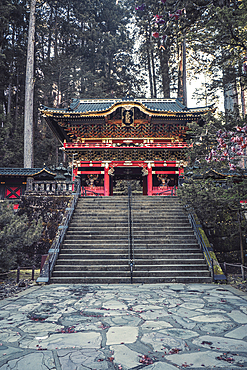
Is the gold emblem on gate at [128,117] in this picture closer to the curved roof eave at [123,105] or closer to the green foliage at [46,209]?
the curved roof eave at [123,105]

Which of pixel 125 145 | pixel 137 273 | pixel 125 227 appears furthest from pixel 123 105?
pixel 137 273

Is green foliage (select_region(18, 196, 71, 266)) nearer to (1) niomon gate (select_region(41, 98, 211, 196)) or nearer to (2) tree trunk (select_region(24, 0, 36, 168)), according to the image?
(1) niomon gate (select_region(41, 98, 211, 196))

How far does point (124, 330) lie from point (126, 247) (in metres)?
4.95

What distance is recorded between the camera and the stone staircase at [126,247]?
7594 mm

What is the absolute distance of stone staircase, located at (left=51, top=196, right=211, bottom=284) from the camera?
299 inches

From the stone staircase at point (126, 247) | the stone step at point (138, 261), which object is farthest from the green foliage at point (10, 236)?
the stone step at point (138, 261)

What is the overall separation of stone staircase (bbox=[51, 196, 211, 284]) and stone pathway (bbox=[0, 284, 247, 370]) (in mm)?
1168

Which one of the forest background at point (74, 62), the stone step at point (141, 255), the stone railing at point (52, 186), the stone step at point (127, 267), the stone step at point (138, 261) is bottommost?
the stone step at point (127, 267)

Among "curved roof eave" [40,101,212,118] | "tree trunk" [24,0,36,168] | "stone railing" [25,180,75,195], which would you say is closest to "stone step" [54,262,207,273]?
"stone railing" [25,180,75,195]

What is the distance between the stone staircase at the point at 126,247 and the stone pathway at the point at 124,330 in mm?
1168

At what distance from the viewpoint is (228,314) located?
4.69 meters

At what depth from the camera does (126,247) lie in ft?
29.1

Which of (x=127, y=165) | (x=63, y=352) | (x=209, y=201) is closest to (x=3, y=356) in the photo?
(x=63, y=352)

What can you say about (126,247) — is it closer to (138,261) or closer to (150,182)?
(138,261)
